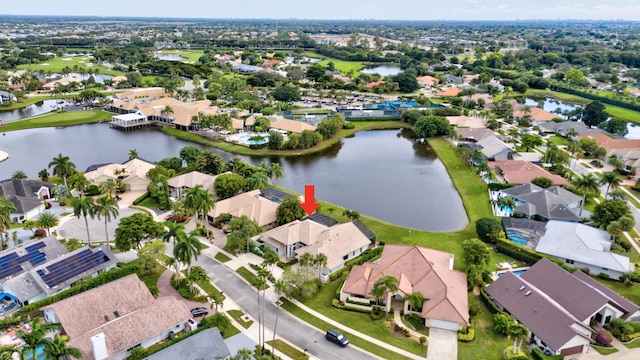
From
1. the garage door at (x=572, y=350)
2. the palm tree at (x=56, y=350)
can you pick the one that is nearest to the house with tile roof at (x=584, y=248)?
the garage door at (x=572, y=350)

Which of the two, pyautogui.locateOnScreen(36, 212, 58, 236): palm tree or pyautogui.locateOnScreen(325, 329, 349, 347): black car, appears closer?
pyautogui.locateOnScreen(325, 329, 349, 347): black car

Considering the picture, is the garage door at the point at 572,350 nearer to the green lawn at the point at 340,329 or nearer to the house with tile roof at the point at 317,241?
the green lawn at the point at 340,329

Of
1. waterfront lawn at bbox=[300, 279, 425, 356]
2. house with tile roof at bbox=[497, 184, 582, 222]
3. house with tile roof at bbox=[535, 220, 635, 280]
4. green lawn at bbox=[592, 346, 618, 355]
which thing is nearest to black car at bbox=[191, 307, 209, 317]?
waterfront lawn at bbox=[300, 279, 425, 356]

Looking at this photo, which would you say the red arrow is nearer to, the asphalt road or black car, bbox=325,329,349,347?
the asphalt road

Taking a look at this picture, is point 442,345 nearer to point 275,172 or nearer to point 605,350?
point 605,350

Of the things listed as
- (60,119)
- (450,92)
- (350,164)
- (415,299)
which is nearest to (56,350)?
(415,299)

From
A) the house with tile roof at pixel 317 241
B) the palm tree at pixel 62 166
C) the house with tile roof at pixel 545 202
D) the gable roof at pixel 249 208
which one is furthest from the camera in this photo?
the palm tree at pixel 62 166
